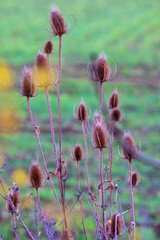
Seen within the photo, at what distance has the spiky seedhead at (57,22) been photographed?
5.78 feet

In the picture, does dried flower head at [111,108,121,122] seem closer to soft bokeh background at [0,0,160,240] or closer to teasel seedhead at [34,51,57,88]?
soft bokeh background at [0,0,160,240]

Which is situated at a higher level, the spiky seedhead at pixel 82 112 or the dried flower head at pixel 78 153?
the spiky seedhead at pixel 82 112

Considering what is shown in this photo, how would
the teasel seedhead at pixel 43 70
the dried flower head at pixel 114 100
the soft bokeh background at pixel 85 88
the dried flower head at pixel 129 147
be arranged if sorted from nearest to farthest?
the dried flower head at pixel 129 147 < the teasel seedhead at pixel 43 70 < the dried flower head at pixel 114 100 < the soft bokeh background at pixel 85 88

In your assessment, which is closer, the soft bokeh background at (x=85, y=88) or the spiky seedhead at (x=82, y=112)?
the spiky seedhead at (x=82, y=112)

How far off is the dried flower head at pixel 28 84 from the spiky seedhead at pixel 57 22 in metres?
0.19

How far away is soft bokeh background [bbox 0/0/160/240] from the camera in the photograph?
568cm

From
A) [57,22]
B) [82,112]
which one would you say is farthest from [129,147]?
[57,22]

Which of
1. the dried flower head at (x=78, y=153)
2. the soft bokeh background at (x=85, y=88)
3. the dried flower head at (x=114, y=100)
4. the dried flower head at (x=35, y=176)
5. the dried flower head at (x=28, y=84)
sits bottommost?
the dried flower head at (x=35, y=176)

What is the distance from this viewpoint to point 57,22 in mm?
1788

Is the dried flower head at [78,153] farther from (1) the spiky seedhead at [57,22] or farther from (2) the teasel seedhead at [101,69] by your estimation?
(1) the spiky seedhead at [57,22]

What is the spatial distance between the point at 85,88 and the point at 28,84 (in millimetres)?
10017

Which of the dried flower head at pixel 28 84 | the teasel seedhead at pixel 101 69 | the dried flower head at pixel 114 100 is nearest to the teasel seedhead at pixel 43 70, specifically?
the dried flower head at pixel 28 84

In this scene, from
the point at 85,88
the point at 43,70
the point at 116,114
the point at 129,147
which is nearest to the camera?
the point at 129,147

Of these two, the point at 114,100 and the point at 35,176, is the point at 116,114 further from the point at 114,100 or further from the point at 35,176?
the point at 35,176
